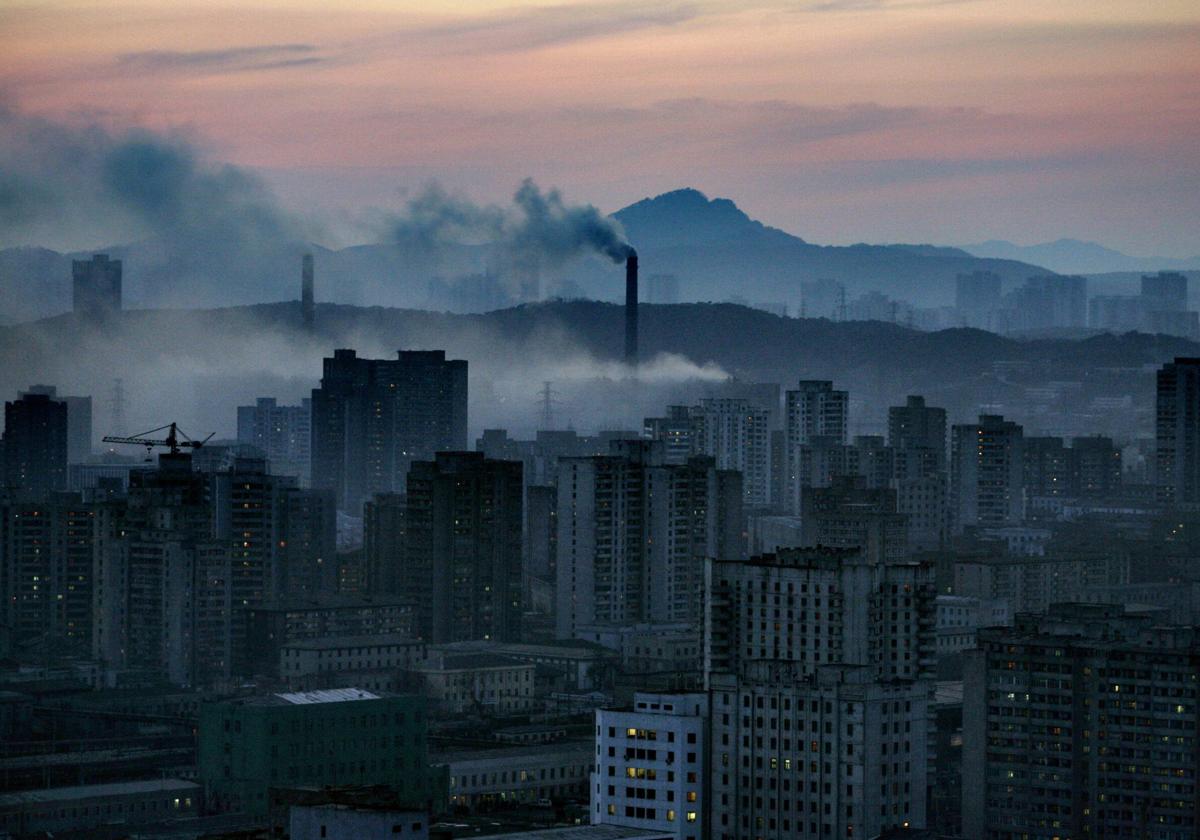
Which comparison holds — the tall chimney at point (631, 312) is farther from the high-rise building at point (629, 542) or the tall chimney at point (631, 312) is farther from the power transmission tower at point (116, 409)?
the high-rise building at point (629, 542)

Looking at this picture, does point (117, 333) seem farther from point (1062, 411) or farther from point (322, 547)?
point (1062, 411)

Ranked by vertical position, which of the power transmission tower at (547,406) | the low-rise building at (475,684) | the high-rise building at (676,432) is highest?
the power transmission tower at (547,406)

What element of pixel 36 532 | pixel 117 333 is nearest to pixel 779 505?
pixel 117 333

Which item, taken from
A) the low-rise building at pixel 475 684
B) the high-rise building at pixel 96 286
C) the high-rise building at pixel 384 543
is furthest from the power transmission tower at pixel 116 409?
the low-rise building at pixel 475 684

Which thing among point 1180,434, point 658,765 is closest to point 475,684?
point 658,765

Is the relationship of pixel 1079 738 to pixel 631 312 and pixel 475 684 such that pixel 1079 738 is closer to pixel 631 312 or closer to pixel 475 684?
pixel 475 684

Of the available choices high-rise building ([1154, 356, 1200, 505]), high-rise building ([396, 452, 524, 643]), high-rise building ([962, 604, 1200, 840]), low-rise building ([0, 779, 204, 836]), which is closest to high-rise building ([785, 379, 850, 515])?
high-rise building ([1154, 356, 1200, 505])

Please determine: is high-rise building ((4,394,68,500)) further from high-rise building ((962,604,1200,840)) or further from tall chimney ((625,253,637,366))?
high-rise building ((962,604,1200,840))
